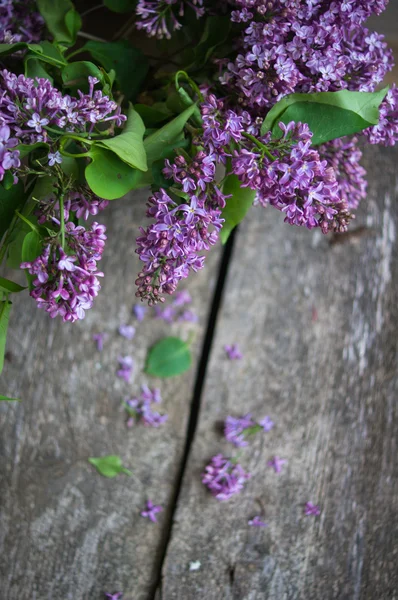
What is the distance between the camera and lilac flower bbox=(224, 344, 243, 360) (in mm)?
734

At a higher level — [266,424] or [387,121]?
[387,121]

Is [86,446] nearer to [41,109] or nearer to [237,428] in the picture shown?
[237,428]

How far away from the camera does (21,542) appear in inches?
25.8

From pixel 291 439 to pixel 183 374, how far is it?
0.51 feet

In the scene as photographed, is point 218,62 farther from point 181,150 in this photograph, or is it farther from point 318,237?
point 318,237

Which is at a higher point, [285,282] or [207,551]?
[285,282]

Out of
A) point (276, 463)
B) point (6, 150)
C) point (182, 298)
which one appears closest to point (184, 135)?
point (6, 150)

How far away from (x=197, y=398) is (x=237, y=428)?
0.06 meters

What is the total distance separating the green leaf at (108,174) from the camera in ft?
1.32

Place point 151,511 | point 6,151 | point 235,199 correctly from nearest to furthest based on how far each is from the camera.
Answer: point 6,151
point 235,199
point 151,511

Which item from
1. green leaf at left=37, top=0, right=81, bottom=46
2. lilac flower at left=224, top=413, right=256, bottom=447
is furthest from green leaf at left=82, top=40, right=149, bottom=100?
lilac flower at left=224, top=413, right=256, bottom=447

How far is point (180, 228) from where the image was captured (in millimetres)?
394

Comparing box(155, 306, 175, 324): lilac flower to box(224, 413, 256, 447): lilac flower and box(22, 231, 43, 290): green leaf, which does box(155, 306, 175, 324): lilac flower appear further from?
box(22, 231, 43, 290): green leaf

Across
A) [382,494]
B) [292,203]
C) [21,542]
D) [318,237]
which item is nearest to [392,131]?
[292,203]
